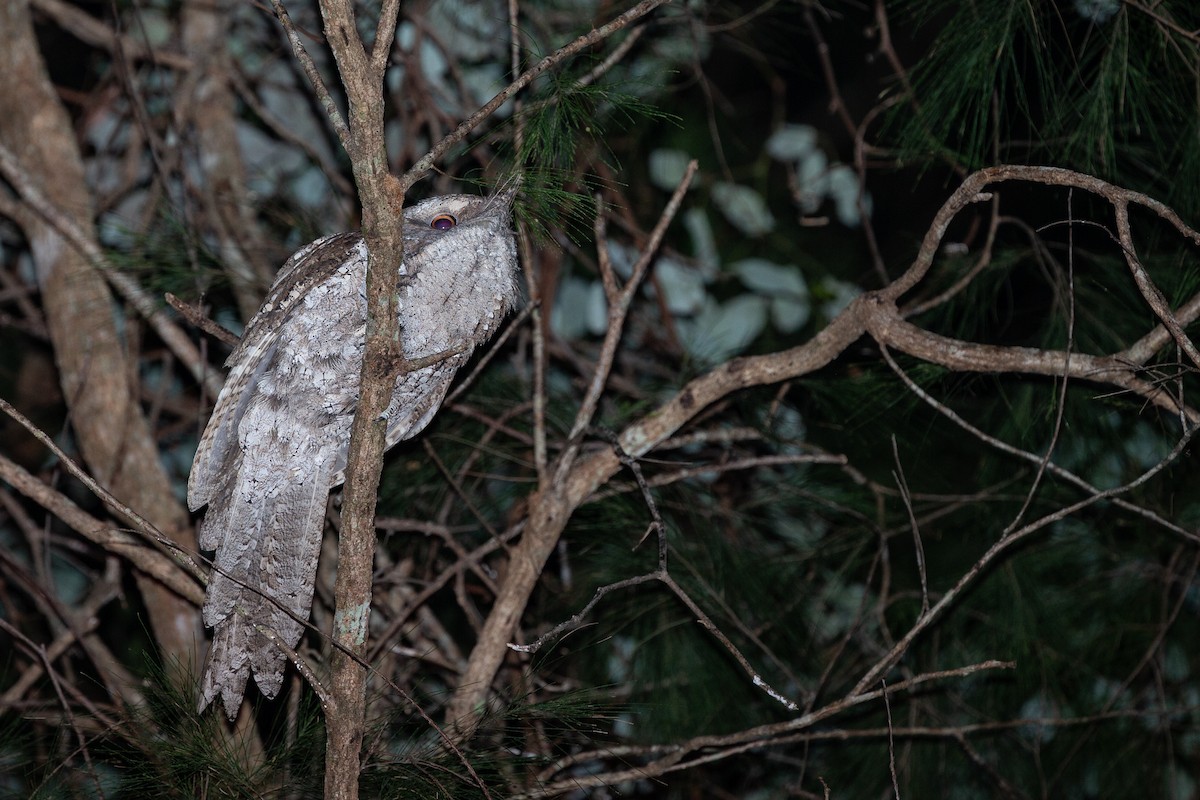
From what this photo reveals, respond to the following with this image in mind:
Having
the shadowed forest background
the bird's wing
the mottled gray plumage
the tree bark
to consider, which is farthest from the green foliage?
the tree bark

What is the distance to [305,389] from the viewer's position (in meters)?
1.84

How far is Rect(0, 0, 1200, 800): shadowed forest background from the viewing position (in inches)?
64.4

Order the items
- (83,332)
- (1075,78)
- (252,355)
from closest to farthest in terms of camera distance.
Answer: (252,355) → (1075,78) → (83,332)

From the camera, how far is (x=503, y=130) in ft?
6.02

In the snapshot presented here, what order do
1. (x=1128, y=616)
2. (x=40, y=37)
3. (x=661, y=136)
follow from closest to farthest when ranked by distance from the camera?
(x=1128, y=616) < (x=661, y=136) < (x=40, y=37)

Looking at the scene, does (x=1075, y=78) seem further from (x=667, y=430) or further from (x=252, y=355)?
(x=252, y=355)

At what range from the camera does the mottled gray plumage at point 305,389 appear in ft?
5.80

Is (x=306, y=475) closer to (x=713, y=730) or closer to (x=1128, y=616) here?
(x=713, y=730)

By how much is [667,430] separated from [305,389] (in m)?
0.66

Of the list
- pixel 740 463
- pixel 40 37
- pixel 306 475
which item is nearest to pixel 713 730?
pixel 740 463

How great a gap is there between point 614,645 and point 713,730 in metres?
0.32

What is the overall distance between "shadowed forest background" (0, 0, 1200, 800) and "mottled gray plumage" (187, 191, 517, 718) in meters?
0.13

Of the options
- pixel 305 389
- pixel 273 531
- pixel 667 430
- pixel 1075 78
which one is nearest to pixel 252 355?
pixel 305 389

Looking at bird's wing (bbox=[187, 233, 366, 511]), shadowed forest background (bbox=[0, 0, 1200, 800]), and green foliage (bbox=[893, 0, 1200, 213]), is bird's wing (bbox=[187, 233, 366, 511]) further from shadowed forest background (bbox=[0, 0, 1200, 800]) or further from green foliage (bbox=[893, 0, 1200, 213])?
green foliage (bbox=[893, 0, 1200, 213])
